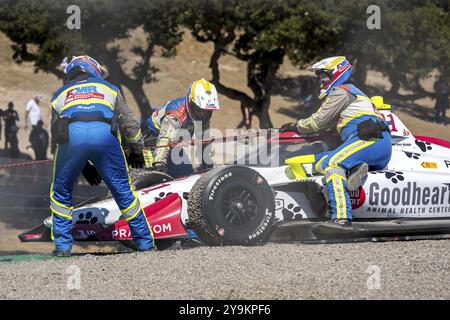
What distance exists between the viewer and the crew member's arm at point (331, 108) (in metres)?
9.12

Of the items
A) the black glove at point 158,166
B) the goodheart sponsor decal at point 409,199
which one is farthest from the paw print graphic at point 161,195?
the goodheart sponsor decal at point 409,199

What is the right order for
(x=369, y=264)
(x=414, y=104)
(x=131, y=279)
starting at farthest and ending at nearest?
1. (x=414, y=104)
2. (x=369, y=264)
3. (x=131, y=279)

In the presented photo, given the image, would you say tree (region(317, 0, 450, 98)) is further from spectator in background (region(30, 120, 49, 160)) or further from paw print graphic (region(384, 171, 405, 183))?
paw print graphic (region(384, 171, 405, 183))

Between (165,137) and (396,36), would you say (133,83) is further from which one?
(165,137)

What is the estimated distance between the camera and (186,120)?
10.2 metres

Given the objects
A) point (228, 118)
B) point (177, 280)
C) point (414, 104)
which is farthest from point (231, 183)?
point (414, 104)

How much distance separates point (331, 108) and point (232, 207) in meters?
1.52

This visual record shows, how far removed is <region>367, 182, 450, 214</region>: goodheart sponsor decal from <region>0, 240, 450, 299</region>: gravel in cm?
92

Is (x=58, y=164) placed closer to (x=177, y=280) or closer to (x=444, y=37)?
(x=177, y=280)

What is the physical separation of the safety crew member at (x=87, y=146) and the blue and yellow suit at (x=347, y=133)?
76.5 inches

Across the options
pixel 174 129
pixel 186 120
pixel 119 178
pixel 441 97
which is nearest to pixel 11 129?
pixel 186 120

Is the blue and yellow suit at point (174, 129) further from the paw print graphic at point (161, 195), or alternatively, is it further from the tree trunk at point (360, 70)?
the tree trunk at point (360, 70)

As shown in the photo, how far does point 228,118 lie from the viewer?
3659 centimetres
